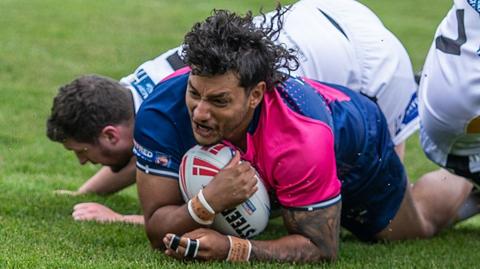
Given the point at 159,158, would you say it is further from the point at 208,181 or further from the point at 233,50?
the point at 233,50

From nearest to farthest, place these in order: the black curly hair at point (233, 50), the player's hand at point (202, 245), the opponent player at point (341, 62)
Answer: the black curly hair at point (233, 50) < the player's hand at point (202, 245) < the opponent player at point (341, 62)

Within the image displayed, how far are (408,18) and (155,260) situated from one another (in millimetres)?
14536

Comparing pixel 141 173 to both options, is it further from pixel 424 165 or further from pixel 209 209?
pixel 424 165

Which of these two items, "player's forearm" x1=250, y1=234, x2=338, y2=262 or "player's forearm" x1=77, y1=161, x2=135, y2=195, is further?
"player's forearm" x1=77, y1=161, x2=135, y2=195

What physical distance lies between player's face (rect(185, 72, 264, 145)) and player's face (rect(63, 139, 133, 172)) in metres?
1.55

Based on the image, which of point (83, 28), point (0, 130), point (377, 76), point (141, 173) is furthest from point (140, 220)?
point (83, 28)

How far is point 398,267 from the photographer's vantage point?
530 centimetres

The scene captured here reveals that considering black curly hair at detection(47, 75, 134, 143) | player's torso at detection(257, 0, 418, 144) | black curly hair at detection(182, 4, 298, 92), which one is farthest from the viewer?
player's torso at detection(257, 0, 418, 144)

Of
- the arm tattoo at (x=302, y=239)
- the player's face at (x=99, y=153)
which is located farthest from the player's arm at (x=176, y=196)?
the player's face at (x=99, y=153)

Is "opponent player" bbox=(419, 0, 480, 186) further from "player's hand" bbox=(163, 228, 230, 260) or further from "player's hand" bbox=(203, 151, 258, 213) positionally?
"player's hand" bbox=(163, 228, 230, 260)

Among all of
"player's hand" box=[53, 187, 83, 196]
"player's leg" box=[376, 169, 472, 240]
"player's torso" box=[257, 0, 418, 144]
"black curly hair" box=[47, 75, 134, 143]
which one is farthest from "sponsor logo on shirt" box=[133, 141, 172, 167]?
"player's hand" box=[53, 187, 83, 196]

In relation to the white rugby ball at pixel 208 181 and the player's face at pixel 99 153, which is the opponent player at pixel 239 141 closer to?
the white rugby ball at pixel 208 181

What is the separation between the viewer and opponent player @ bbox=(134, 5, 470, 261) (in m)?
4.77

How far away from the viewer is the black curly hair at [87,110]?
6.24 metres
